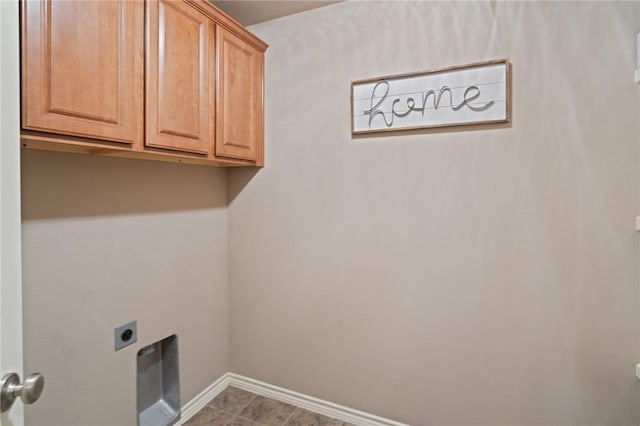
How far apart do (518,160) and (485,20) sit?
700mm

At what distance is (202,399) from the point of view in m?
2.20

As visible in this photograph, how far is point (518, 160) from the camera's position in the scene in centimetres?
168

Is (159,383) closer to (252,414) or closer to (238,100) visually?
(252,414)

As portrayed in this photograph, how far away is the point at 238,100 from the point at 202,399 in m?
1.82

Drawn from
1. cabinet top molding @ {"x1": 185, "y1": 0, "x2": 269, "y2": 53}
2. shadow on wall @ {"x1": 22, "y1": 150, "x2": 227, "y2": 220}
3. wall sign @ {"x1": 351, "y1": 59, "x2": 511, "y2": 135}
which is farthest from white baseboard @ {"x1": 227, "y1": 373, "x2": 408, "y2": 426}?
cabinet top molding @ {"x1": 185, "y1": 0, "x2": 269, "y2": 53}

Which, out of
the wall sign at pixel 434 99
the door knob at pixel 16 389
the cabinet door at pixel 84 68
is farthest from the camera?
the wall sign at pixel 434 99

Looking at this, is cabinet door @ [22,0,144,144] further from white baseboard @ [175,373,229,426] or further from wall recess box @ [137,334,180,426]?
white baseboard @ [175,373,229,426]

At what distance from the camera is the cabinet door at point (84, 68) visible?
113cm

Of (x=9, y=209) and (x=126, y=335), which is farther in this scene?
(x=126, y=335)

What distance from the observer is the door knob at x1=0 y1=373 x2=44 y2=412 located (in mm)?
713

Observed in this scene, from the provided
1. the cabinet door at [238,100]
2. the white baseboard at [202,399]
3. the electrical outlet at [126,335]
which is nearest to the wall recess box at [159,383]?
the white baseboard at [202,399]

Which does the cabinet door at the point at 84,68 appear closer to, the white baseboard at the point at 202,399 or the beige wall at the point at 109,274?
the beige wall at the point at 109,274

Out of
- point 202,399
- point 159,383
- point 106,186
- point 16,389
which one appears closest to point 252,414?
point 202,399

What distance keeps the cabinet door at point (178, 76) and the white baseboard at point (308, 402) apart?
154cm
